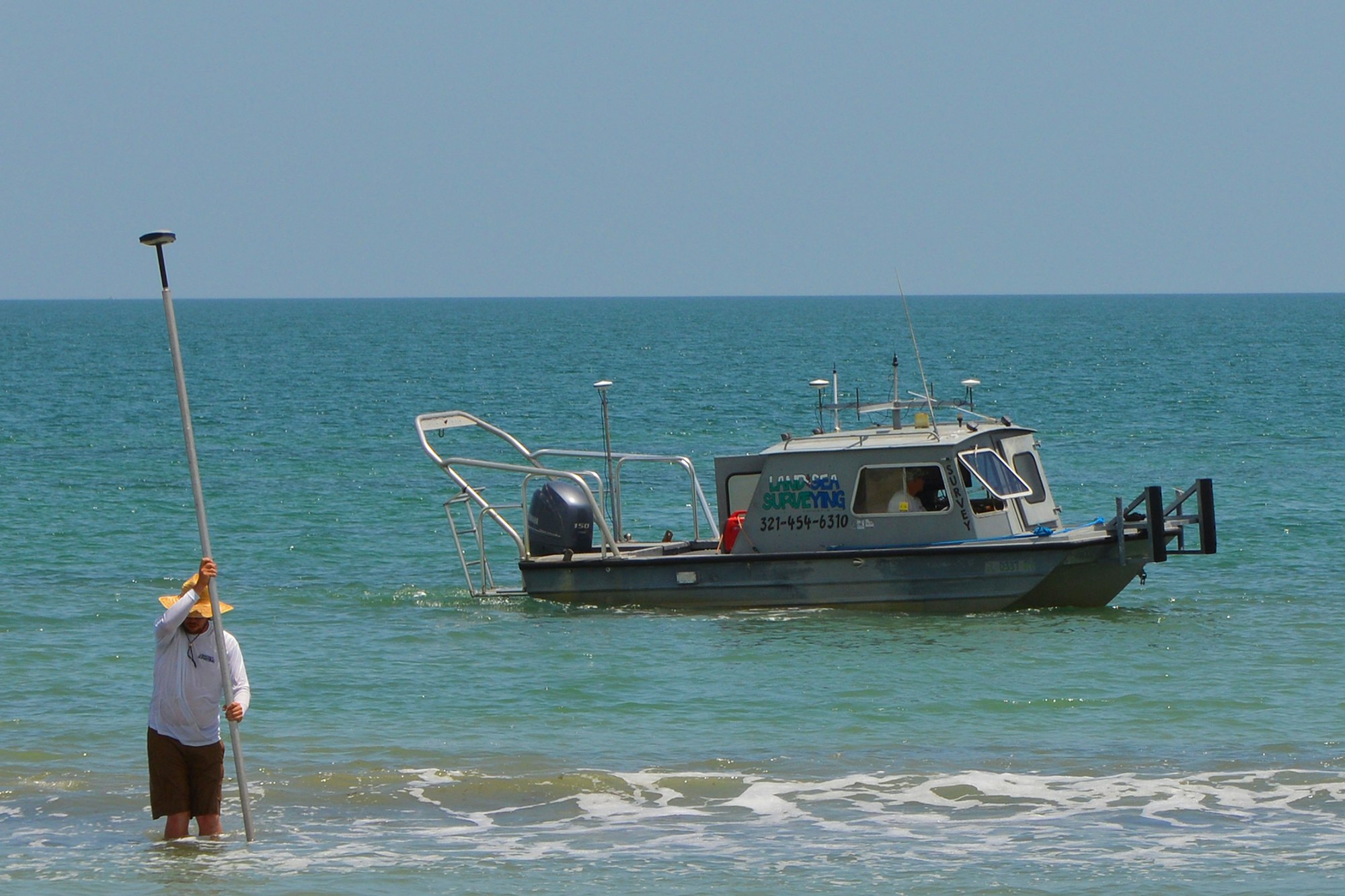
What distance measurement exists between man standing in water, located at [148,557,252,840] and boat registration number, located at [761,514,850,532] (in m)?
8.45

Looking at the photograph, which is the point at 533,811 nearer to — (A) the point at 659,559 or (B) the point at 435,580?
(A) the point at 659,559

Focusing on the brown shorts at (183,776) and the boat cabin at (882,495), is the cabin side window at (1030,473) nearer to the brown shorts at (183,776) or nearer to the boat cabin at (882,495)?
the boat cabin at (882,495)

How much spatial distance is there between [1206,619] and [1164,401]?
34862 mm

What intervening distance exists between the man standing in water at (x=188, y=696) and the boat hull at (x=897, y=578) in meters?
8.35

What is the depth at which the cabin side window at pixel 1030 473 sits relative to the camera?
1880 centimetres

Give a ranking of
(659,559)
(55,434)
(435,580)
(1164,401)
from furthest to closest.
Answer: (1164,401) < (55,434) < (435,580) < (659,559)

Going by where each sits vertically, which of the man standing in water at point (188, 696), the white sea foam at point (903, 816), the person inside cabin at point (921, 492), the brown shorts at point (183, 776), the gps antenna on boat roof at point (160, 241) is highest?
the gps antenna on boat roof at point (160, 241)

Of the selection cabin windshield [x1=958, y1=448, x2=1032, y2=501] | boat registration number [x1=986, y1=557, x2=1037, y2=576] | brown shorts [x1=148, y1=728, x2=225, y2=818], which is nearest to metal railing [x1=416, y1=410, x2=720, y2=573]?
cabin windshield [x1=958, y1=448, x2=1032, y2=501]

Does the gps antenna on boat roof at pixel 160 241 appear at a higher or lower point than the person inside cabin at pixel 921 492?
higher

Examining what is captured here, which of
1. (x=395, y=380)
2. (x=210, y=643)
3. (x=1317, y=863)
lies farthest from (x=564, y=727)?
(x=395, y=380)

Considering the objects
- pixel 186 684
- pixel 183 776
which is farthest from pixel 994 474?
pixel 186 684

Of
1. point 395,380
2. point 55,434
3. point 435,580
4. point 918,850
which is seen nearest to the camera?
point 918,850

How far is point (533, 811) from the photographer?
11695 millimetres

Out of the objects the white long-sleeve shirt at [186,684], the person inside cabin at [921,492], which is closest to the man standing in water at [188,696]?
the white long-sleeve shirt at [186,684]
